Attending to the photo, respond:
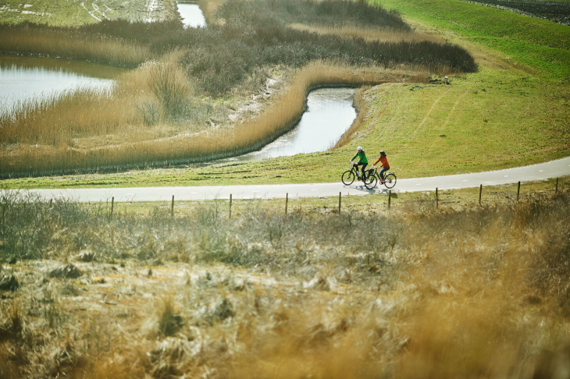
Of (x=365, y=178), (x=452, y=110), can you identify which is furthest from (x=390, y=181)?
(x=452, y=110)

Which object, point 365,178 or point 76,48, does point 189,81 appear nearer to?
point 76,48

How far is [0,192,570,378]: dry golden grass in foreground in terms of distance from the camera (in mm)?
7309

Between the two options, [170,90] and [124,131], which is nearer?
[124,131]

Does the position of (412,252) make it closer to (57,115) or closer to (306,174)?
(306,174)

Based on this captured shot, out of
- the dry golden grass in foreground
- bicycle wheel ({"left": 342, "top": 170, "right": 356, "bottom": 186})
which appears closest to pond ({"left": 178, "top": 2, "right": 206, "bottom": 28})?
bicycle wheel ({"left": 342, "top": 170, "right": 356, "bottom": 186})

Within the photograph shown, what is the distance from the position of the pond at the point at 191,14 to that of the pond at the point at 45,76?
1208 inches

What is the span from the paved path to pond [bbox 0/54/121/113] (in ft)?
59.2

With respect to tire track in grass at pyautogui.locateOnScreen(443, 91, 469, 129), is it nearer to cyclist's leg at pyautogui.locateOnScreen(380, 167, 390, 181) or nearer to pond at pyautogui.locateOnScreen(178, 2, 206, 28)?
cyclist's leg at pyautogui.locateOnScreen(380, 167, 390, 181)

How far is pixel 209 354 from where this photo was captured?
7.45 m

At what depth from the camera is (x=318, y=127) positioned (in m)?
41.3

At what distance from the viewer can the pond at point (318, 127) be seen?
3547 cm

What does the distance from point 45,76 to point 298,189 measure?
33.1 m

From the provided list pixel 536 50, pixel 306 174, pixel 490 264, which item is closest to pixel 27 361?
pixel 490 264

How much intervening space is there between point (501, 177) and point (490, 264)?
18.0 m
